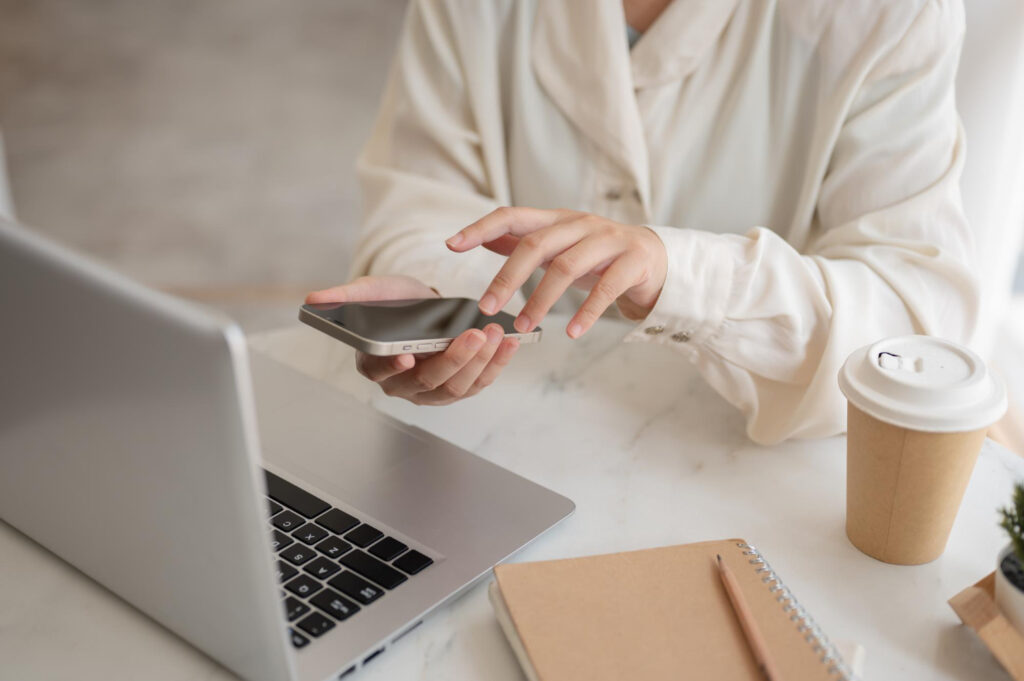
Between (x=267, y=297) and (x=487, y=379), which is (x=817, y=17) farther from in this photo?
(x=267, y=297)

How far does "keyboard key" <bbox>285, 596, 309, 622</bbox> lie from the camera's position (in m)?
0.53

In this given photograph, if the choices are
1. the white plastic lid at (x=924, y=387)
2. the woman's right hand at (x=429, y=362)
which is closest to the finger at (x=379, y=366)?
the woman's right hand at (x=429, y=362)

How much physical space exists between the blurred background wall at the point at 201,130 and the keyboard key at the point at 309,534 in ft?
6.06

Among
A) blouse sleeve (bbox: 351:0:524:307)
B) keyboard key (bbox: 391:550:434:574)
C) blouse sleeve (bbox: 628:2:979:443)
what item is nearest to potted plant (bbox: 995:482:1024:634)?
blouse sleeve (bbox: 628:2:979:443)

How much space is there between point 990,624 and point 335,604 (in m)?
0.38

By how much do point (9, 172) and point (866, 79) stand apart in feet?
6.82

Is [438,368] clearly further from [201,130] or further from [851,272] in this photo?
[201,130]

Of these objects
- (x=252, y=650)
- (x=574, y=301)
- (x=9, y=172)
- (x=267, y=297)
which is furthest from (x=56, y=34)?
(x=252, y=650)

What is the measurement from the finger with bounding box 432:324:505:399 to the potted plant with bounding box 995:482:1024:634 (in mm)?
351

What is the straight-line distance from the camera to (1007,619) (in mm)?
515

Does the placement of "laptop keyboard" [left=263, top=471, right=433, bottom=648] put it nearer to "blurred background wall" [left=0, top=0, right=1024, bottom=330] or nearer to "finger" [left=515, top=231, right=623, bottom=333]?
"finger" [left=515, top=231, right=623, bottom=333]

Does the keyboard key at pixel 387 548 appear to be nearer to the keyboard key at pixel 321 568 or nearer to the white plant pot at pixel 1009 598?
the keyboard key at pixel 321 568

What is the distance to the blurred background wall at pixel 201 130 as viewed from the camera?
2.13 metres

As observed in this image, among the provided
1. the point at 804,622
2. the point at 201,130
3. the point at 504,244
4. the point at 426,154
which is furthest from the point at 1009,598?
the point at 201,130
